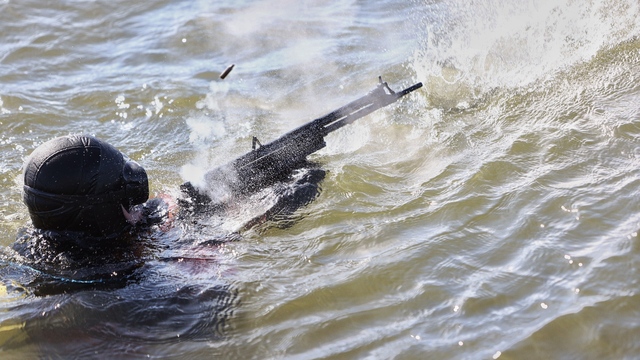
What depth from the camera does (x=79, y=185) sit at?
13.3 ft

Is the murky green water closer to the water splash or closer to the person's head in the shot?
the water splash

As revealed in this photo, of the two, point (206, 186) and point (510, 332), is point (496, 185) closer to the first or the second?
point (510, 332)

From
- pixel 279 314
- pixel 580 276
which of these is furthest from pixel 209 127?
pixel 580 276

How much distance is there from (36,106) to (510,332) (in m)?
6.33

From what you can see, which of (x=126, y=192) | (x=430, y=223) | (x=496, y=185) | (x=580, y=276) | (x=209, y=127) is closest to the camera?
(x=580, y=276)

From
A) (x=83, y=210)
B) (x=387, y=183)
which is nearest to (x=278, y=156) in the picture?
(x=387, y=183)

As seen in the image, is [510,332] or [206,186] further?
[206,186]

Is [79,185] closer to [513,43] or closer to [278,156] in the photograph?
[278,156]

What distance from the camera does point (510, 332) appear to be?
3420 millimetres

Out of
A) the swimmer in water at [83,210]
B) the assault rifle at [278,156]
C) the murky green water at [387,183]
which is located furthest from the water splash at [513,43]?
the swimmer in water at [83,210]

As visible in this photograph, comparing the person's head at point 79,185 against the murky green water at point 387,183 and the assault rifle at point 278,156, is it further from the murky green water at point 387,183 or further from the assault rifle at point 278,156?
the assault rifle at point 278,156

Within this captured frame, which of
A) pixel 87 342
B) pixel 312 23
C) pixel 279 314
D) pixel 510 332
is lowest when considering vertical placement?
pixel 510 332

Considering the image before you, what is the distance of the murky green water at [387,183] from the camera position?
367 cm

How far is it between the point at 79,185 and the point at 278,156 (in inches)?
62.4
